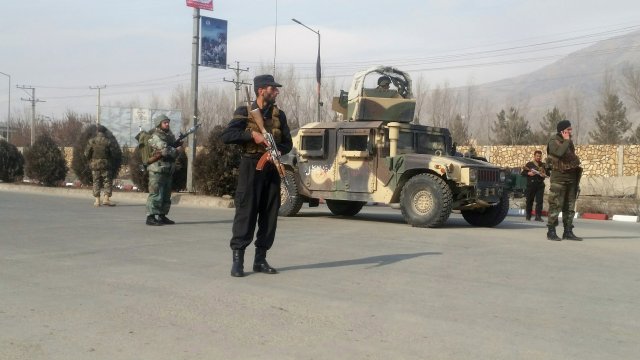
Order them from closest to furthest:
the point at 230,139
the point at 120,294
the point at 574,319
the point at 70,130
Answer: the point at 574,319 < the point at 120,294 < the point at 230,139 < the point at 70,130

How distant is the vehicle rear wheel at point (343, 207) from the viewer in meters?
12.8

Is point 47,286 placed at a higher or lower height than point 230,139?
lower

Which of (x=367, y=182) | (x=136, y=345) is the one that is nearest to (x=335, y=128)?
(x=367, y=182)

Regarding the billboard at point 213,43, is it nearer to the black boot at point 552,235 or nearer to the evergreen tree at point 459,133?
the black boot at point 552,235

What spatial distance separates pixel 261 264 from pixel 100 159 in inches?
Answer: 338

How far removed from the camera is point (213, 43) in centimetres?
1719

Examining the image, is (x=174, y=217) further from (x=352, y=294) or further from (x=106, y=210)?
(x=352, y=294)

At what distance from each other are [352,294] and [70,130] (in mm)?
62257

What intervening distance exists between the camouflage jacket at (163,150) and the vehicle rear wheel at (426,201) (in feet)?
12.4

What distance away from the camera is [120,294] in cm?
513

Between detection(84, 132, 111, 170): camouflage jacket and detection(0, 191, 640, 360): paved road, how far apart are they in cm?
470

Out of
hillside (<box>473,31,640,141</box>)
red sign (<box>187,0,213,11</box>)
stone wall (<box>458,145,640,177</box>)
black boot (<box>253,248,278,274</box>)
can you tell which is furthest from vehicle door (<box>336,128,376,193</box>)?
hillside (<box>473,31,640,141</box>)

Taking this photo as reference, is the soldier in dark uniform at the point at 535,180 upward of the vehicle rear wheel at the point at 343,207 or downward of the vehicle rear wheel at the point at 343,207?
upward

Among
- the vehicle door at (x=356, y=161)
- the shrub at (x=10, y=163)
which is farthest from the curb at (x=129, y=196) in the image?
the vehicle door at (x=356, y=161)
